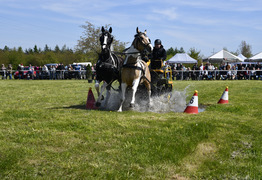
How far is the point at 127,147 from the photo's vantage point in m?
4.63

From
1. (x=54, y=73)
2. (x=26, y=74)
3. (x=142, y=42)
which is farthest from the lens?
(x=26, y=74)

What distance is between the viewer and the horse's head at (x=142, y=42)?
7520 mm

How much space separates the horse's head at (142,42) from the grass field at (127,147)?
6.02 ft

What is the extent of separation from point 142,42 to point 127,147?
12.0 feet

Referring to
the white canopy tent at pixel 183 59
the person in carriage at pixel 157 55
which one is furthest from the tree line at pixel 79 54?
the person in carriage at pixel 157 55

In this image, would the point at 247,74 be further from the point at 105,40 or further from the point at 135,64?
the point at 105,40

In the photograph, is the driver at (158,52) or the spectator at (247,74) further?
the spectator at (247,74)

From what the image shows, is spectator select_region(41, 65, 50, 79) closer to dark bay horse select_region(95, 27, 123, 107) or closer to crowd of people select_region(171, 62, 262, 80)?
crowd of people select_region(171, 62, 262, 80)

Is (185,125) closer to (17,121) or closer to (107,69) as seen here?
(107,69)

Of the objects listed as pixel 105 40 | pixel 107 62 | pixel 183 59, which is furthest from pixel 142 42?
pixel 183 59

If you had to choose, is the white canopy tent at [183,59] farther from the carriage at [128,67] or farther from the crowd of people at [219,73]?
the carriage at [128,67]

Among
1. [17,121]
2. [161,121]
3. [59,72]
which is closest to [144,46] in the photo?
[161,121]

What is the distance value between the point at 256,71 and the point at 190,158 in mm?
28103

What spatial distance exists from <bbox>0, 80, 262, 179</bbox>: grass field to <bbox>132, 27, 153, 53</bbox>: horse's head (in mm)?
1835
